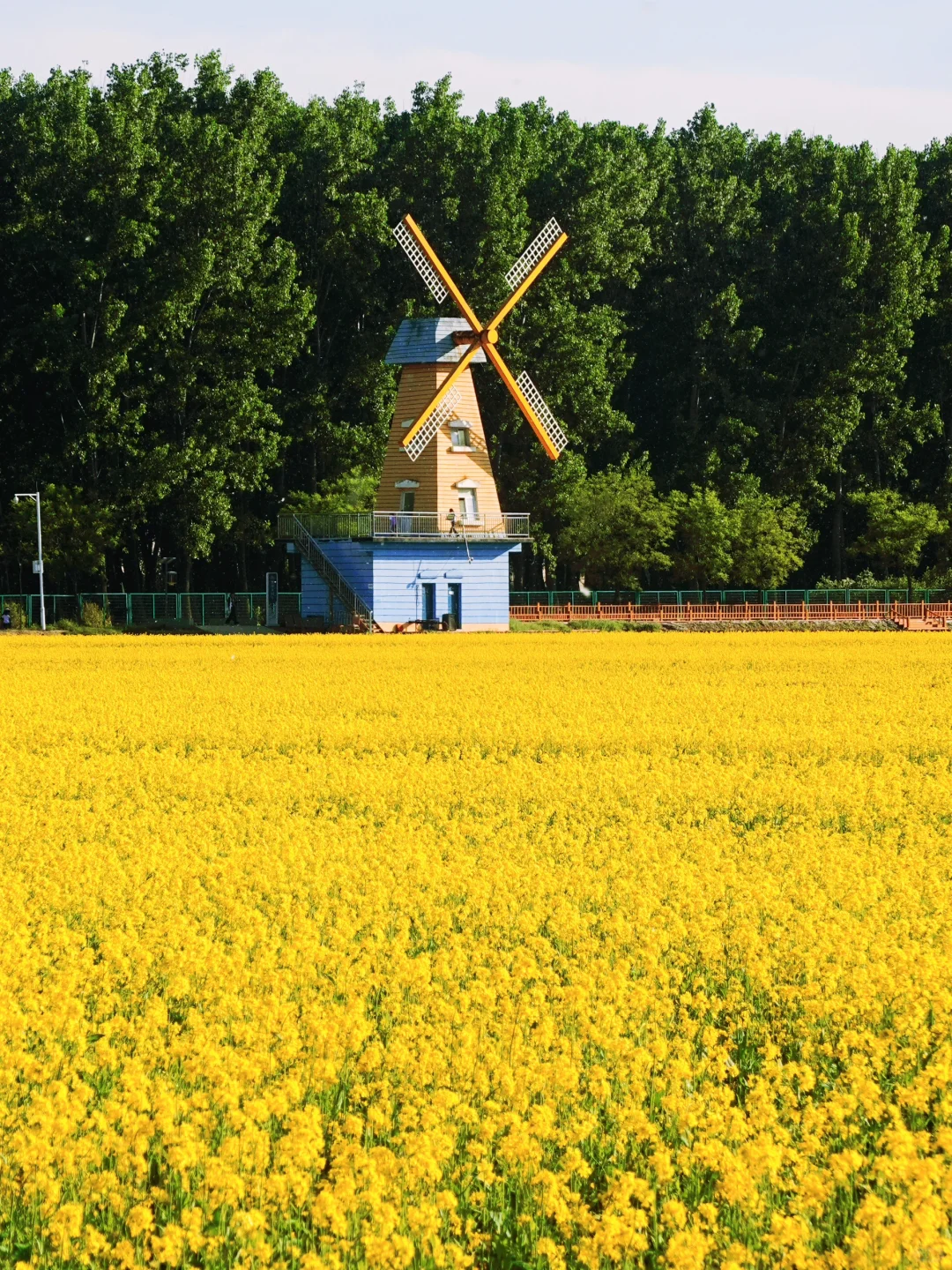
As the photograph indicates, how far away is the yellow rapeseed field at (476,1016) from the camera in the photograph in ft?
23.1

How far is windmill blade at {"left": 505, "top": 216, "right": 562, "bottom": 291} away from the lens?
77812 millimetres

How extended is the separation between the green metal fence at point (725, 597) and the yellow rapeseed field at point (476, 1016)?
6099 centimetres

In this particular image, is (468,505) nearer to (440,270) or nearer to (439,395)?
(439,395)

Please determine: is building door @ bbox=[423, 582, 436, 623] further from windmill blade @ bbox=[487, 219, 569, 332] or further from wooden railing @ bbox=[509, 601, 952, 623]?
windmill blade @ bbox=[487, 219, 569, 332]

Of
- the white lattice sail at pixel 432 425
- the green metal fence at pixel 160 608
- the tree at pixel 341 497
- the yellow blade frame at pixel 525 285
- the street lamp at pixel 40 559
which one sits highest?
the yellow blade frame at pixel 525 285

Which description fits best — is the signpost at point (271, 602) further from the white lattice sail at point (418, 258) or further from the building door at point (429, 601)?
the white lattice sail at point (418, 258)

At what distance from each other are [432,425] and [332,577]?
24.7 ft

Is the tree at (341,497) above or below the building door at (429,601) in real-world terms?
above

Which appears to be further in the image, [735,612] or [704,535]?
[735,612]

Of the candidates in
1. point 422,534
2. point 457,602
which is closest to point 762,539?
point 457,602

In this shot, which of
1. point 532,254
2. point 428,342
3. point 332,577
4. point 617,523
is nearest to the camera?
point 332,577

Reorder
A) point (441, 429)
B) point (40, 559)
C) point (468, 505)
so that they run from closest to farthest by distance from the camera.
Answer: point (40, 559), point (441, 429), point (468, 505)

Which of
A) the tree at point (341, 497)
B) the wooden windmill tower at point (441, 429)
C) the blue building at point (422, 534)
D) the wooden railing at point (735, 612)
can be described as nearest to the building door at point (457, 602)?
the blue building at point (422, 534)

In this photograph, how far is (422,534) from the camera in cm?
6950
